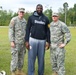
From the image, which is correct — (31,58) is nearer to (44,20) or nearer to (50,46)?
(50,46)

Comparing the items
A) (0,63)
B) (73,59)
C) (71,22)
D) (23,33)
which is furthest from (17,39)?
(71,22)

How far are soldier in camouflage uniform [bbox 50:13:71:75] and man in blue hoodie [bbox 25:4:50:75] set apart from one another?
0.17 metres

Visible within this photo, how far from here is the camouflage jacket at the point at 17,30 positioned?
7.70 meters

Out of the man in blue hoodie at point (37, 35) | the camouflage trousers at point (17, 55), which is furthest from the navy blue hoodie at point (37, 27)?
the camouflage trousers at point (17, 55)

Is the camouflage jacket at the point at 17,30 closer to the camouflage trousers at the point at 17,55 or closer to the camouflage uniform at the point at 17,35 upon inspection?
the camouflage uniform at the point at 17,35

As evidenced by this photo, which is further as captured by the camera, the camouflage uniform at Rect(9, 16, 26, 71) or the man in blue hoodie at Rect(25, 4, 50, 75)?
the camouflage uniform at Rect(9, 16, 26, 71)

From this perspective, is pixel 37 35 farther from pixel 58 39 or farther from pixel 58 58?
pixel 58 58

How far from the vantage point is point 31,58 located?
7602 mm

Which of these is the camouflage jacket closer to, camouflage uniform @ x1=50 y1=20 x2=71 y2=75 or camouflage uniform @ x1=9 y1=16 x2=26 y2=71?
camouflage uniform @ x1=9 y1=16 x2=26 y2=71

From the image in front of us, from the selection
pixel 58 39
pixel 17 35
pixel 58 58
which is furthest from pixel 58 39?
pixel 17 35

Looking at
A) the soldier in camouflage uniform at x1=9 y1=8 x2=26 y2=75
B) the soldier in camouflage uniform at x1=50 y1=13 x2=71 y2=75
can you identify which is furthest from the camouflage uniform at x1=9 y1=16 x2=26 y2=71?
the soldier in camouflage uniform at x1=50 y1=13 x2=71 y2=75

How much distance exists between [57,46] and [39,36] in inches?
21.0

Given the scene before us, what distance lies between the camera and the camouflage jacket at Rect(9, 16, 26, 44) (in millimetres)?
7703

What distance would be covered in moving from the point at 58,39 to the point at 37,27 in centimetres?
63
